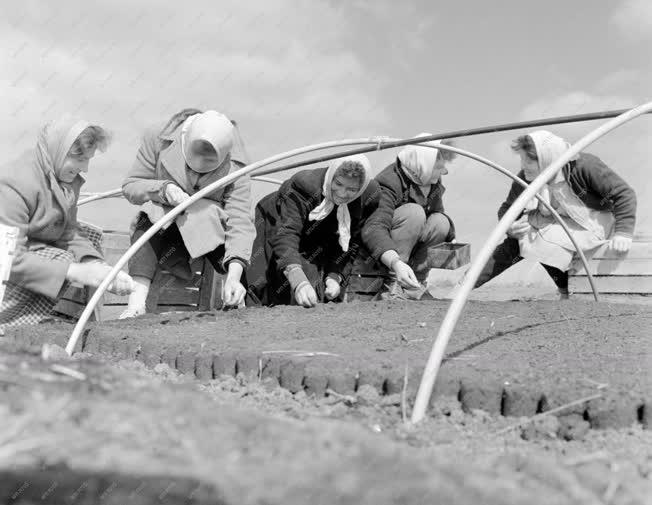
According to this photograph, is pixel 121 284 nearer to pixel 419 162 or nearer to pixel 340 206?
pixel 340 206

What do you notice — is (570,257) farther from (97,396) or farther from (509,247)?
(97,396)

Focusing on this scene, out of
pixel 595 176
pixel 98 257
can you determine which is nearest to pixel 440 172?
pixel 595 176

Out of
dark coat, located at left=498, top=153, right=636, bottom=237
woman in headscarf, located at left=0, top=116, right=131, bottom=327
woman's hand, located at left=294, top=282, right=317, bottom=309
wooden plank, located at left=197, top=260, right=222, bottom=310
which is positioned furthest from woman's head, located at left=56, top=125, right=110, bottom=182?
dark coat, located at left=498, top=153, right=636, bottom=237

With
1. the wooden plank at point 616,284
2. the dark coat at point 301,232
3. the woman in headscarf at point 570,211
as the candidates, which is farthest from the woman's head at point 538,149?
the dark coat at point 301,232

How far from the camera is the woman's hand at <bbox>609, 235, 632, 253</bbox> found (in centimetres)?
444

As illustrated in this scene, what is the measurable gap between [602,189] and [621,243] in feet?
1.20

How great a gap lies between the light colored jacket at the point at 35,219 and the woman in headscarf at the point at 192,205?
1.39 ft

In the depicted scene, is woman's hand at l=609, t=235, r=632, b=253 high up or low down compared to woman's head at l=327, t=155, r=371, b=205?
down

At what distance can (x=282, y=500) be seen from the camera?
41.4 inches

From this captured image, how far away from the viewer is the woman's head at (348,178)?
4.29 m

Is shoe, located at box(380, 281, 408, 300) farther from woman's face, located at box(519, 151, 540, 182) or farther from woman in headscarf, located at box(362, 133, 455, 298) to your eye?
woman's face, located at box(519, 151, 540, 182)

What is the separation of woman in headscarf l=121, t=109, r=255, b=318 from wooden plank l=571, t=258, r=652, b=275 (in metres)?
2.27

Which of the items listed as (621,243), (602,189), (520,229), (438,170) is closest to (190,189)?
(438,170)

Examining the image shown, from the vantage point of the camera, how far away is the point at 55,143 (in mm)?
3340
